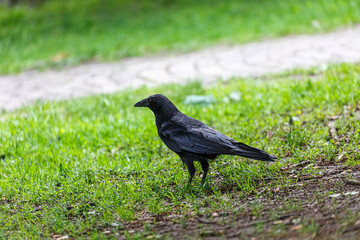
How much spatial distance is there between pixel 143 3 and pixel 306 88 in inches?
378

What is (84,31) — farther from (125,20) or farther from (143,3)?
(143,3)

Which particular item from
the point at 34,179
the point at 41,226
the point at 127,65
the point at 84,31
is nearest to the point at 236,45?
the point at 127,65

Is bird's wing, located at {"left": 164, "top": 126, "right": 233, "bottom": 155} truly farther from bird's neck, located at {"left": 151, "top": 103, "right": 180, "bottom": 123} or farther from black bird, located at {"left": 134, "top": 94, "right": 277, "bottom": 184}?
bird's neck, located at {"left": 151, "top": 103, "right": 180, "bottom": 123}

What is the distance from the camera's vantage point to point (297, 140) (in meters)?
4.67

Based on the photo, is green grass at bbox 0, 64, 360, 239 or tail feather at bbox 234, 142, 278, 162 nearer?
tail feather at bbox 234, 142, 278, 162

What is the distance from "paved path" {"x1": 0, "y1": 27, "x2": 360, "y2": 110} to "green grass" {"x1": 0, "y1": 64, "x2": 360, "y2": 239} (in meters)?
0.85

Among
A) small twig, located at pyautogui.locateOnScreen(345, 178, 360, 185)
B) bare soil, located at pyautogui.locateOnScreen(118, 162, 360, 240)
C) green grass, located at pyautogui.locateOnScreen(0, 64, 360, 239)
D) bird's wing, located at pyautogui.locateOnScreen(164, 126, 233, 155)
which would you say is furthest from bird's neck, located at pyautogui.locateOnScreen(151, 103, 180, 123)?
small twig, located at pyautogui.locateOnScreen(345, 178, 360, 185)

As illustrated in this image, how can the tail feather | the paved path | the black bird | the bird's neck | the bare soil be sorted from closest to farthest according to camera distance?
the bare soil, the tail feather, the black bird, the bird's neck, the paved path

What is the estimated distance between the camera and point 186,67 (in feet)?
29.2

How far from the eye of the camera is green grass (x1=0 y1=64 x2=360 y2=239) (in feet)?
12.4

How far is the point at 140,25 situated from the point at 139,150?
854 cm

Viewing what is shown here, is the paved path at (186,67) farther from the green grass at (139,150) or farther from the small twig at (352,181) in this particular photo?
the small twig at (352,181)

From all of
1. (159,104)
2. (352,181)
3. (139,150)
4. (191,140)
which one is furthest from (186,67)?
(352,181)

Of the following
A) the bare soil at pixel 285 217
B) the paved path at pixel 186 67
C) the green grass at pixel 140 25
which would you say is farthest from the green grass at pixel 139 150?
the green grass at pixel 140 25
